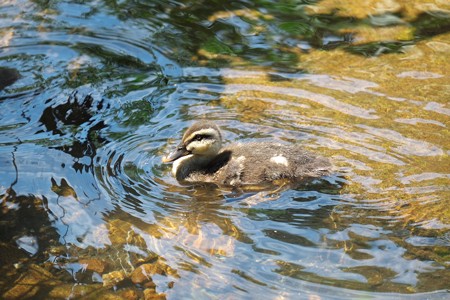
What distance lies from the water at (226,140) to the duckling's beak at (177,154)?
0.18m

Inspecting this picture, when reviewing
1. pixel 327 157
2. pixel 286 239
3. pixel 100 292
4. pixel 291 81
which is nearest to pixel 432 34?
pixel 291 81

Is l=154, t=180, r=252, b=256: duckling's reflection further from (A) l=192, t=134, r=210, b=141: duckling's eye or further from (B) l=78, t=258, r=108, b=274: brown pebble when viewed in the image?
(B) l=78, t=258, r=108, b=274: brown pebble

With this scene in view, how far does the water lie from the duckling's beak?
0.18 meters

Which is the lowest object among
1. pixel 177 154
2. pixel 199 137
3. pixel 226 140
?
pixel 226 140

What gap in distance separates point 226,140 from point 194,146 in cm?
60

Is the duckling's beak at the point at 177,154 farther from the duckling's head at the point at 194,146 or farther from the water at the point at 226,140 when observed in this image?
the water at the point at 226,140

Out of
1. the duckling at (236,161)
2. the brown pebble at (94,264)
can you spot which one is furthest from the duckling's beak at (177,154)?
the brown pebble at (94,264)

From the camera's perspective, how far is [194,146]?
5.96 meters

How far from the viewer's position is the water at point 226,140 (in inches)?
185

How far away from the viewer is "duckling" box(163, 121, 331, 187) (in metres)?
5.72

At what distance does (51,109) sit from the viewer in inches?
270

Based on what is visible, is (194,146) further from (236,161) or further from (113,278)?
(113,278)

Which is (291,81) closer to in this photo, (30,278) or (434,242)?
(434,242)

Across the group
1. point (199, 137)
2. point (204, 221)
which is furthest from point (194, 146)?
point (204, 221)
